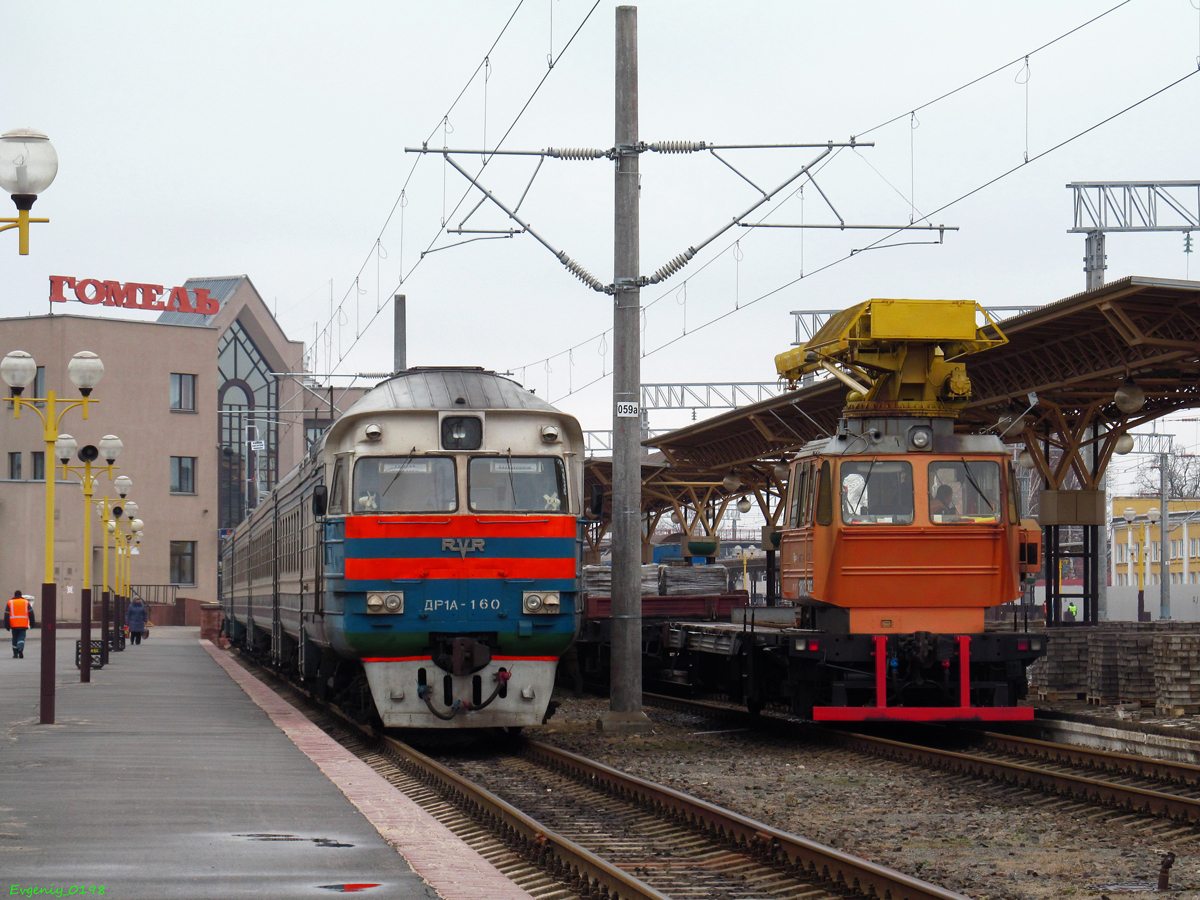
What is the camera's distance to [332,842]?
329 inches

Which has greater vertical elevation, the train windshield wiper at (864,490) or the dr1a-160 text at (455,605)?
the train windshield wiper at (864,490)

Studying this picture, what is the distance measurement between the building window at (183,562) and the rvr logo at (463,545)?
191ft

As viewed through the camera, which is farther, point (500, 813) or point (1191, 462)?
point (1191, 462)

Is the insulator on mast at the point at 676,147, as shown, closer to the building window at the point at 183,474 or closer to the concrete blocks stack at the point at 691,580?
the concrete blocks stack at the point at 691,580

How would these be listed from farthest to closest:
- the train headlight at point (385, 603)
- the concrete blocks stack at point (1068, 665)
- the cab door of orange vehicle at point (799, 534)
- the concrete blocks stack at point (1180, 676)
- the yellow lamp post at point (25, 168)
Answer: the concrete blocks stack at point (1068, 665)
the concrete blocks stack at point (1180, 676)
the cab door of orange vehicle at point (799, 534)
the train headlight at point (385, 603)
the yellow lamp post at point (25, 168)

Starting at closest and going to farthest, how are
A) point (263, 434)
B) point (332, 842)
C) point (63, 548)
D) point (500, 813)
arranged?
point (332, 842), point (500, 813), point (63, 548), point (263, 434)

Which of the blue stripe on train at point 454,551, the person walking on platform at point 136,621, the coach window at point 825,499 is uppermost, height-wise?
the coach window at point 825,499

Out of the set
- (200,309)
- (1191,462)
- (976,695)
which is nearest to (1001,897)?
(976,695)

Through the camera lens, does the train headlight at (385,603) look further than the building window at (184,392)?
No

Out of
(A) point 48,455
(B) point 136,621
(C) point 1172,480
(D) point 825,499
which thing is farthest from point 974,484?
(C) point 1172,480

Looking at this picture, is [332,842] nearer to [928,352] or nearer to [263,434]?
[928,352]

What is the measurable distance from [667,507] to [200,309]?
32786mm

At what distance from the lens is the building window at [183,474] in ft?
229

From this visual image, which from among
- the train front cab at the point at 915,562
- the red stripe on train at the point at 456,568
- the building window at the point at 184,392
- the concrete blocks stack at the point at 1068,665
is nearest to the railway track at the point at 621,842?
the red stripe on train at the point at 456,568
